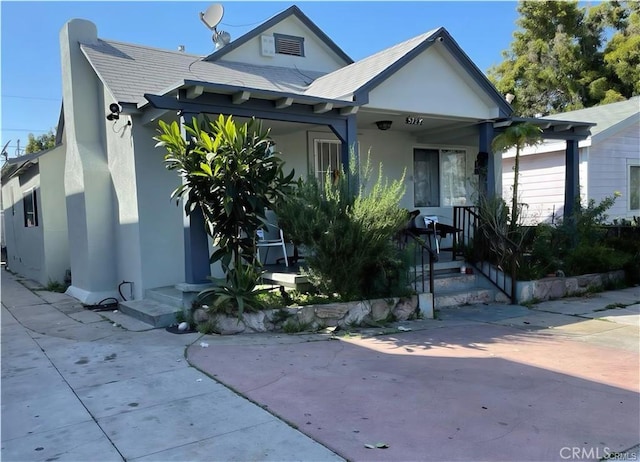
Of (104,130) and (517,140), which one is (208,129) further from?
(517,140)

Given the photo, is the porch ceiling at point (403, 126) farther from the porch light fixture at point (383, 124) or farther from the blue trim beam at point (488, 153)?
the blue trim beam at point (488, 153)

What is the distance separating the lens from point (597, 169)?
13297 millimetres

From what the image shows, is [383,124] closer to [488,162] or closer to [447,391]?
[488,162]

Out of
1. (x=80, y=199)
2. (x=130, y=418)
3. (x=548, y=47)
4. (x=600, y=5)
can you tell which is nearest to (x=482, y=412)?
(x=130, y=418)

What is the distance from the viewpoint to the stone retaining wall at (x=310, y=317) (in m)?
6.66

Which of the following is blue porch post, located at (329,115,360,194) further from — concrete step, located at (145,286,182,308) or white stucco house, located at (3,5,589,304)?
concrete step, located at (145,286,182,308)

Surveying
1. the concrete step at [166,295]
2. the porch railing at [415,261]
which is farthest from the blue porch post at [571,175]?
the concrete step at [166,295]

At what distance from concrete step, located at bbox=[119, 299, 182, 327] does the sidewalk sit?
364mm

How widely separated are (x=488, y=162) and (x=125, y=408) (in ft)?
26.8

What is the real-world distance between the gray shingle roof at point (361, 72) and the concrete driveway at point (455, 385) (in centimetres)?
417

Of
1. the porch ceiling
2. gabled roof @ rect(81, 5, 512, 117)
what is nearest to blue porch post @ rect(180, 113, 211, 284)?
gabled roof @ rect(81, 5, 512, 117)

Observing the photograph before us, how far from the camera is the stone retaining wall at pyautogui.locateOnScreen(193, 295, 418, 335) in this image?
6.66 meters

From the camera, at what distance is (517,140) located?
9422 mm

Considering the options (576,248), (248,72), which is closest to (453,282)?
(576,248)
